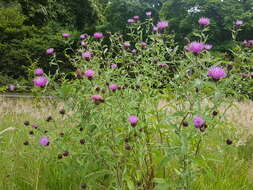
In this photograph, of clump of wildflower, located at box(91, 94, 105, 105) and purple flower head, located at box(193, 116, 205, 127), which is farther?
clump of wildflower, located at box(91, 94, 105, 105)

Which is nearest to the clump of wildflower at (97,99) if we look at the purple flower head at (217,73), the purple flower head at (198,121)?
the purple flower head at (198,121)

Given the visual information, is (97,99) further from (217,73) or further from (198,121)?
(217,73)

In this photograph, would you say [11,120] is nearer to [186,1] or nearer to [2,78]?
[2,78]

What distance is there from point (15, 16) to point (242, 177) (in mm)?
8435

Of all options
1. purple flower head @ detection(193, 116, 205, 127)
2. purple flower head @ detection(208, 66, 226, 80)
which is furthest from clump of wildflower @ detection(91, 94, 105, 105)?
purple flower head @ detection(208, 66, 226, 80)

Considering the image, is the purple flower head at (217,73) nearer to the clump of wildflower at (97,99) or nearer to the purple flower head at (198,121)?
the purple flower head at (198,121)

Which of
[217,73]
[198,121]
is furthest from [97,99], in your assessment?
[217,73]

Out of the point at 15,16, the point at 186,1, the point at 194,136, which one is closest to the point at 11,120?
the point at 194,136

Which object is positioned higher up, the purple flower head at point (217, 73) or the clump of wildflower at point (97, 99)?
the purple flower head at point (217, 73)

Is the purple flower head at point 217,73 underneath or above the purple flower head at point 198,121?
above

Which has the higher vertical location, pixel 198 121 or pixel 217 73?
pixel 217 73

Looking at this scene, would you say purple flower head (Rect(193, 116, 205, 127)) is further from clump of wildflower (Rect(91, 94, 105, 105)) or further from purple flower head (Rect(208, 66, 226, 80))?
clump of wildflower (Rect(91, 94, 105, 105))

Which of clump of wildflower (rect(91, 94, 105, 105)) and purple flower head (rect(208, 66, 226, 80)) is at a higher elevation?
purple flower head (rect(208, 66, 226, 80))

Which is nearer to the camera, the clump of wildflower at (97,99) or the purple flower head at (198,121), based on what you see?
the purple flower head at (198,121)
